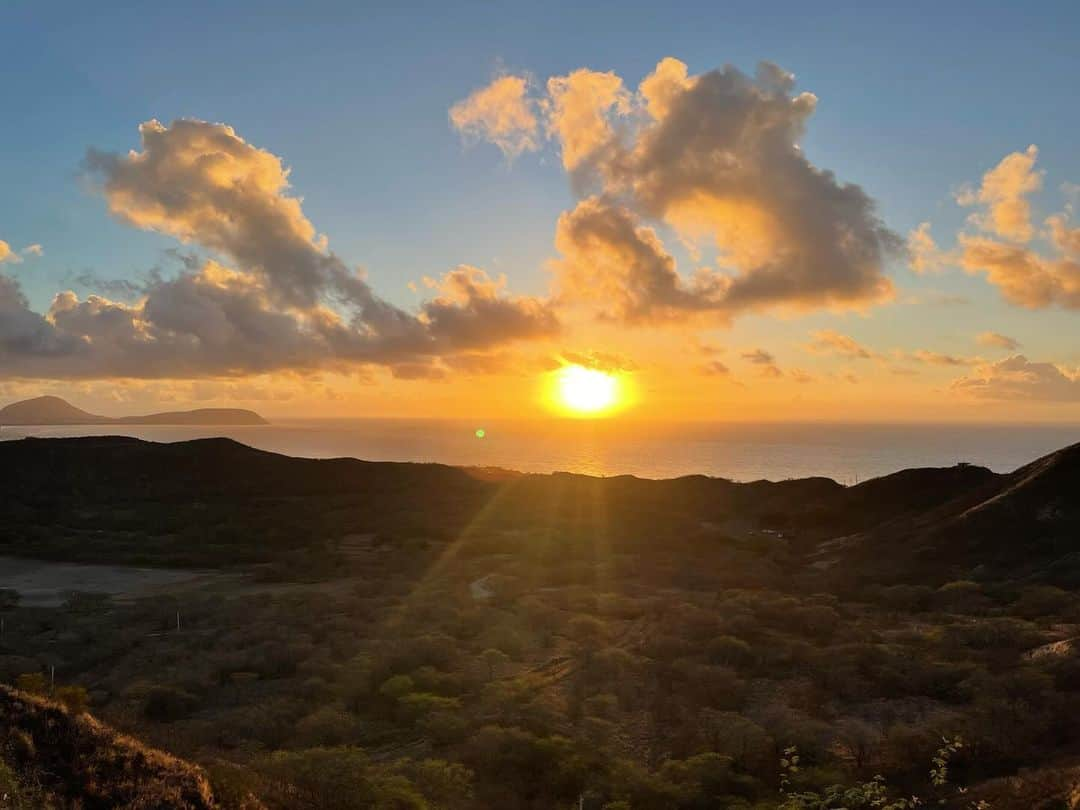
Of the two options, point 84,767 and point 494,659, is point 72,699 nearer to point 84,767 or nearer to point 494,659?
point 84,767

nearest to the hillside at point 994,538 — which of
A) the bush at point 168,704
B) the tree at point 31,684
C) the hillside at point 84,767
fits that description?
the bush at point 168,704

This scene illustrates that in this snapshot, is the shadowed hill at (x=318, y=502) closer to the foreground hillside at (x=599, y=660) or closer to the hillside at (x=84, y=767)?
the foreground hillside at (x=599, y=660)

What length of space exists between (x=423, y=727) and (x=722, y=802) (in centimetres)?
716

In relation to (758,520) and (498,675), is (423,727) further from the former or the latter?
(758,520)

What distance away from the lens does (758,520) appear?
66438 millimetres

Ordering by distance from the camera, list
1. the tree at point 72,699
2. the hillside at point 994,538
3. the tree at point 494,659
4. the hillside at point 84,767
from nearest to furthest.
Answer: the hillside at point 84,767 < the tree at point 72,699 < the tree at point 494,659 < the hillside at point 994,538

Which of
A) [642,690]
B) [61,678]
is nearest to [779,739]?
[642,690]

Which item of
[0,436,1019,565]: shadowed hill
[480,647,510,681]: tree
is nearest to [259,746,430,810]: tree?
[480,647,510,681]: tree

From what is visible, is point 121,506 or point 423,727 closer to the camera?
point 423,727

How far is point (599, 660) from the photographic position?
67.4 feet

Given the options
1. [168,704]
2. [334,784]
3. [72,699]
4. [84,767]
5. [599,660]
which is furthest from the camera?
[599,660]

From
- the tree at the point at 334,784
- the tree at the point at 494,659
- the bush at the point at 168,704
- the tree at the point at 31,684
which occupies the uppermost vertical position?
the tree at the point at 31,684

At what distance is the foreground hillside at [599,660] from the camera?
12961 millimetres

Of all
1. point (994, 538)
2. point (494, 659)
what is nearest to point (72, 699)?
point (494, 659)
